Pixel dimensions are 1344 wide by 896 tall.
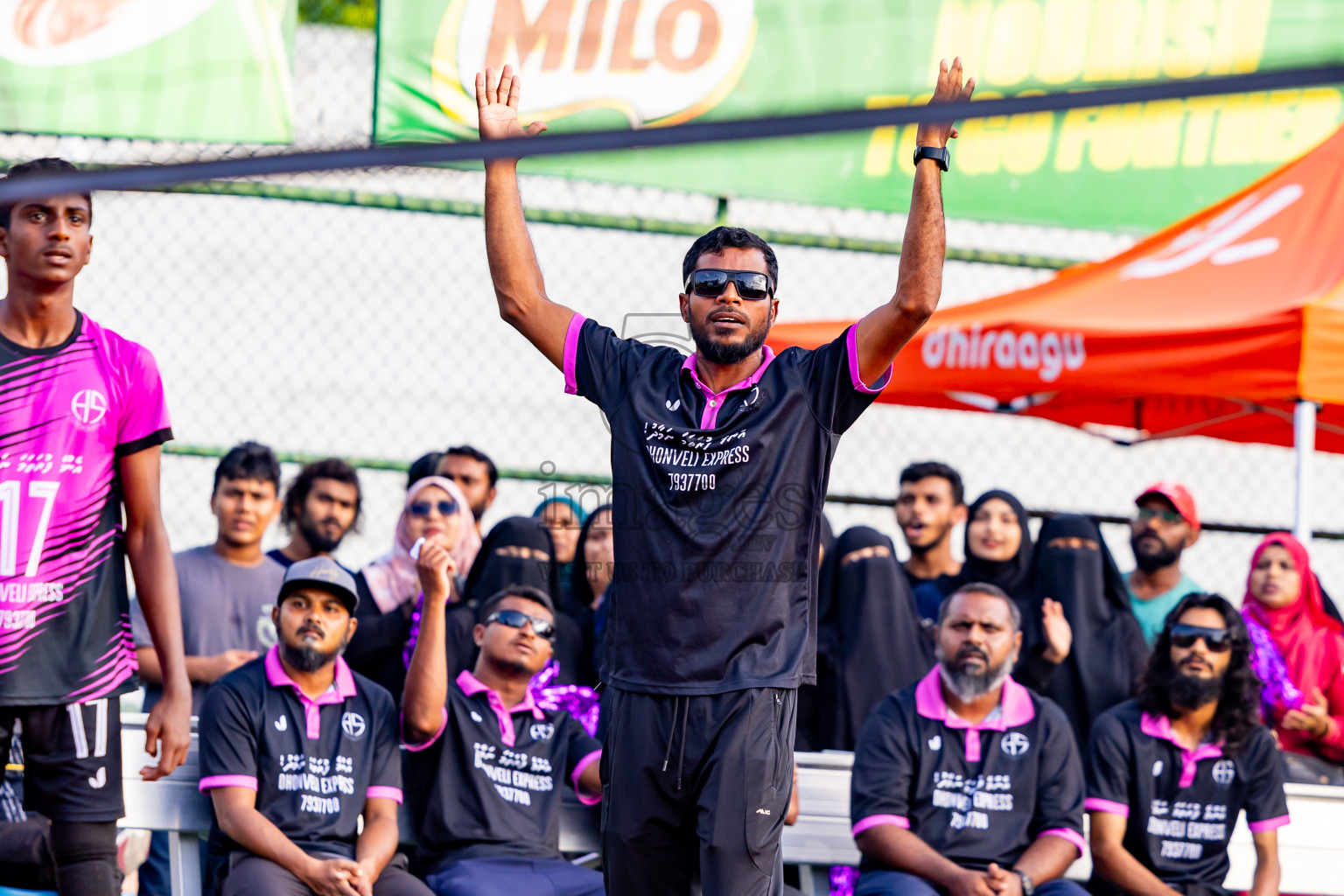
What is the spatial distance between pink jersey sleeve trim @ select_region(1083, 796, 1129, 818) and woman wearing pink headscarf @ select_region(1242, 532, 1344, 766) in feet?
3.28

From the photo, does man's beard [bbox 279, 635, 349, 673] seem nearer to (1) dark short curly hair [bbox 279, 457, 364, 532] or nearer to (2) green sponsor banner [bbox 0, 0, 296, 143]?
(1) dark short curly hair [bbox 279, 457, 364, 532]

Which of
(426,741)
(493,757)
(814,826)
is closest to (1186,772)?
(814,826)

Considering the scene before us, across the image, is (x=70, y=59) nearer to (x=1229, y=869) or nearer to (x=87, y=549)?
(x=87, y=549)

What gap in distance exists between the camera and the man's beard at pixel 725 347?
2902mm

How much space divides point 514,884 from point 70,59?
4.41 m

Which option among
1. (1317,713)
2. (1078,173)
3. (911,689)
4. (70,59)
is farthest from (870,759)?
(70,59)

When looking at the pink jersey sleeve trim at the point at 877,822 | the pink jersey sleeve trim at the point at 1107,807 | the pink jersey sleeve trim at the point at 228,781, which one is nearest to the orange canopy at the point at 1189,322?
the pink jersey sleeve trim at the point at 1107,807

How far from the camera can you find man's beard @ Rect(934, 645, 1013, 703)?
491 cm

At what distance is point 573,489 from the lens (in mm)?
7016

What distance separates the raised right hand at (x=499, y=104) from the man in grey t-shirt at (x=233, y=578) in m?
2.72

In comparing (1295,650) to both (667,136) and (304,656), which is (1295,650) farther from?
(667,136)

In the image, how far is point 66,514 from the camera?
3137 millimetres

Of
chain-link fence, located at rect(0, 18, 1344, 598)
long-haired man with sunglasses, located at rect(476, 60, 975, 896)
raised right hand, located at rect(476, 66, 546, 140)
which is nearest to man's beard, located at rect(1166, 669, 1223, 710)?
chain-link fence, located at rect(0, 18, 1344, 598)

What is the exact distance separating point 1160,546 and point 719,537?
12.6 feet
